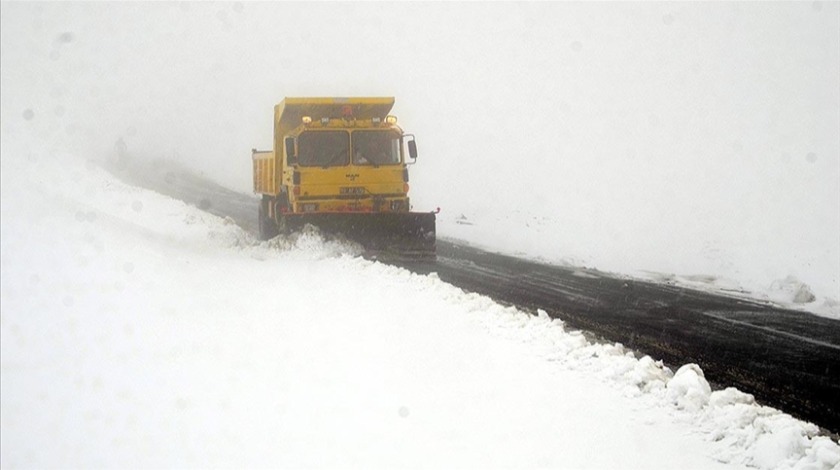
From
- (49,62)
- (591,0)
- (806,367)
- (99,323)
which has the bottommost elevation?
(806,367)

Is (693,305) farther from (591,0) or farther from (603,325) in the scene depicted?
(591,0)

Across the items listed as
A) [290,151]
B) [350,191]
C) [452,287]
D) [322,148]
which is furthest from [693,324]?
[290,151]

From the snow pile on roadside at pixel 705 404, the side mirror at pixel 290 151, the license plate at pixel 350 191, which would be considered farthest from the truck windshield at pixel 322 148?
the snow pile on roadside at pixel 705 404

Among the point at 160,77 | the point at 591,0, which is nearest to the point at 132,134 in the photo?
the point at 160,77

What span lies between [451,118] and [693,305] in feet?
148

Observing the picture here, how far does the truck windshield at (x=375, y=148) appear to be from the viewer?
46.2 ft

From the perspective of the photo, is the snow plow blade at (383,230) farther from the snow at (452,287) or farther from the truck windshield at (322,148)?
the truck windshield at (322,148)

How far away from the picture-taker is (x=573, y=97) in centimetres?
5159

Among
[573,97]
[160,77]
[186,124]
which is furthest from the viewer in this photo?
[160,77]

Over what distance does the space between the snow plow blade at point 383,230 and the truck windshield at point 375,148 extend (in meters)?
1.35

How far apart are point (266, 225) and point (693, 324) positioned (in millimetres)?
11043

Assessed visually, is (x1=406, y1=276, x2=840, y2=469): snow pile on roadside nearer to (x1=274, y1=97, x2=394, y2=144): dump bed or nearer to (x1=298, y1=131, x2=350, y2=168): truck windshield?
(x1=298, y1=131, x2=350, y2=168): truck windshield

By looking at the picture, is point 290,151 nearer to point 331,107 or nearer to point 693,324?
point 331,107

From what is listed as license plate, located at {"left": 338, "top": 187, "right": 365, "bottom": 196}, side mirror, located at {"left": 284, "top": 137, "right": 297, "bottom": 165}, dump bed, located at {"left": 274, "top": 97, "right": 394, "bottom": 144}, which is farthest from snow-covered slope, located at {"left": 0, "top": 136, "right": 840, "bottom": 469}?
dump bed, located at {"left": 274, "top": 97, "right": 394, "bottom": 144}
